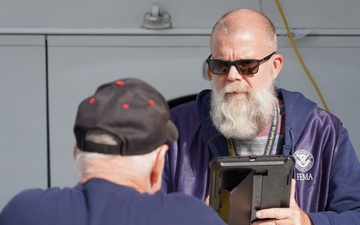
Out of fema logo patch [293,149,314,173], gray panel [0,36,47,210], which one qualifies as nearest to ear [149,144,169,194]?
fema logo patch [293,149,314,173]

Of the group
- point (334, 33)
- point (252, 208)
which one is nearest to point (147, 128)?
point (252, 208)

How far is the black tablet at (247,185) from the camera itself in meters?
2.12

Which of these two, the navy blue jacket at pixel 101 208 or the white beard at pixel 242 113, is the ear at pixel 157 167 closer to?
the navy blue jacket at pixel 101 208

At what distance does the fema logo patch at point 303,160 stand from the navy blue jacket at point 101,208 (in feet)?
3.18

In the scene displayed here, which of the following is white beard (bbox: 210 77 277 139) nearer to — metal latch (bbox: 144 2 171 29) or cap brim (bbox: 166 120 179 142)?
cap brim (bbox: 166 120 179 142)

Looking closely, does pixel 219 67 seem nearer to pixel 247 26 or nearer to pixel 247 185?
pixel 247 26

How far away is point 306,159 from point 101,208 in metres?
1.16

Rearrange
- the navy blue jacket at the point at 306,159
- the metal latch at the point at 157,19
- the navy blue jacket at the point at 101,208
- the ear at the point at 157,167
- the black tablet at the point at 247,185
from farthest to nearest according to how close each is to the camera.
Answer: the metal latch at the point at 157,19 < the navy blue jacket at the point at 306,159 < the black tablet at the point at 247,185 < the ear at the point at 157,167 < the navy blue jacket at the point at 101,208

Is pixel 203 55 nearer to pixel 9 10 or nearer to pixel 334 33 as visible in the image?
pixel 334 33

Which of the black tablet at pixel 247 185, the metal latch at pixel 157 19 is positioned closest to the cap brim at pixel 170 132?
the black tablet at pixel 247 185

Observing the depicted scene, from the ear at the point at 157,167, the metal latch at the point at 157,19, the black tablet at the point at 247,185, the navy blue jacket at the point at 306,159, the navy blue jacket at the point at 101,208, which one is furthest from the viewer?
the metal latch at the point at 157,19

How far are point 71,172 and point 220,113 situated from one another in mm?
1294

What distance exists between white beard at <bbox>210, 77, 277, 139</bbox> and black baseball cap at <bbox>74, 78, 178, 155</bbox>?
905 mm

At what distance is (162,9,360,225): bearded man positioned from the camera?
245 cm
